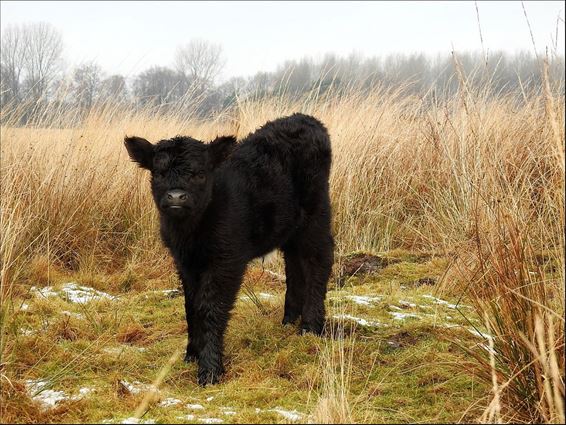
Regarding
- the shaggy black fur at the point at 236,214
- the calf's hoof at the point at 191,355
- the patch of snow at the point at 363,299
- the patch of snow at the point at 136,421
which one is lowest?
the patch of snow at the point at 363,299

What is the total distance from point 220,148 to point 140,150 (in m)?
0.53

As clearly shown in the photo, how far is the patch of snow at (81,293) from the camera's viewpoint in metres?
5.40

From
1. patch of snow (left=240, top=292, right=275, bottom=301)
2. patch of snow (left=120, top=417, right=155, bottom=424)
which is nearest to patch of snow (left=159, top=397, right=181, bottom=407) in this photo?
patch of snow (left=120, top=417, right=155, bottom=424)

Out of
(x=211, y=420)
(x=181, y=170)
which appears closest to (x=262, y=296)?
(x=181, y=170)

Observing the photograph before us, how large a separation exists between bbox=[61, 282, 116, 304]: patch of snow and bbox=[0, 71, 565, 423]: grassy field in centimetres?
5

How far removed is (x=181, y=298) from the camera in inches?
222

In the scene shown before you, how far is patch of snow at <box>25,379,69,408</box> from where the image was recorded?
3.14 m

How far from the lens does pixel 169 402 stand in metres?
3.22

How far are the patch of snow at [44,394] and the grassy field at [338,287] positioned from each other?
45 millimetres

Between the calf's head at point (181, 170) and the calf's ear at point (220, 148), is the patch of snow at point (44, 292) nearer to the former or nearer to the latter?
the calf's head at point (181, 170)

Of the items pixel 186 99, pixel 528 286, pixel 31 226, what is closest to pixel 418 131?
pixel 186 99

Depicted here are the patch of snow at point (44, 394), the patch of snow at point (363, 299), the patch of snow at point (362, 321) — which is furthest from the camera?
the patch of snow at point (363, 299)

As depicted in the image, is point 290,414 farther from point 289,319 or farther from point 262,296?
point 262,296

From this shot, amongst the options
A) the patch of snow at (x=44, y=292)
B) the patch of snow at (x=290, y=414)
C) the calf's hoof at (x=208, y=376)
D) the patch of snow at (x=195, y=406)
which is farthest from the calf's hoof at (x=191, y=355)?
the patch of snow at (x=44, y=292)
